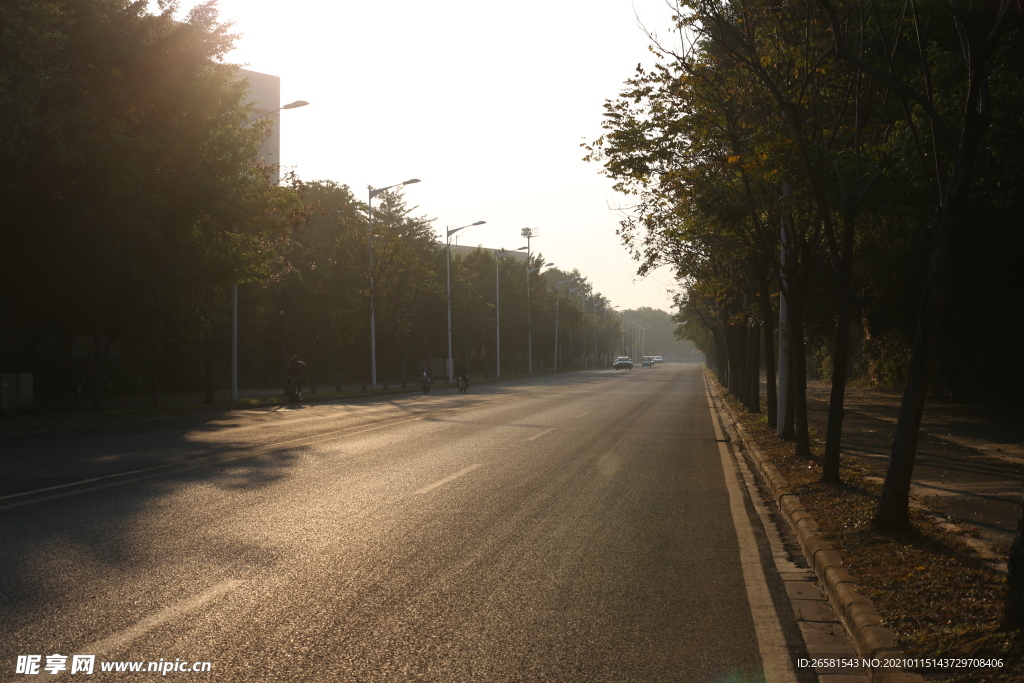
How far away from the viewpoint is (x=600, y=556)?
730 cm

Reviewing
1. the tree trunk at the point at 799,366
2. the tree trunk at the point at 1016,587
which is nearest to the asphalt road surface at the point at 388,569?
the tree trunk at the point at 1016,587

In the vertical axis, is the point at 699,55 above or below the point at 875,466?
above

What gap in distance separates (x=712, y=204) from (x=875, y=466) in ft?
14.7

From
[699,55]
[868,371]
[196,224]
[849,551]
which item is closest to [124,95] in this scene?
[196,224]

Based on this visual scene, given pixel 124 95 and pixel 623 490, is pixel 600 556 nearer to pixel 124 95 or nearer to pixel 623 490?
pixel 623 490

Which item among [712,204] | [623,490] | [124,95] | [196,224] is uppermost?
[124,95]

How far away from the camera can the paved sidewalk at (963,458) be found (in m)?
8.81

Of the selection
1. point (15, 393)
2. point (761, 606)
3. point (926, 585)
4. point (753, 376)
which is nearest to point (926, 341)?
→ point (926, 585)

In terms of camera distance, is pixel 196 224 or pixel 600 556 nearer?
pixel 600 556

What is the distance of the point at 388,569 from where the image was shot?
670cm

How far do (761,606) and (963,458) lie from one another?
30.7ft

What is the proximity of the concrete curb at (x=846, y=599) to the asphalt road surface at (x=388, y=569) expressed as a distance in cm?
36

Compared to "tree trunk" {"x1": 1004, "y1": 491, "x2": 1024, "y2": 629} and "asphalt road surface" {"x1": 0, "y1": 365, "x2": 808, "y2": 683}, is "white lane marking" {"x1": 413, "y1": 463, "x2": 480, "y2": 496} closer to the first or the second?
"asphalt road surface" {"x1": 0, "y1": 365, "x2": 808, "y2": 683}

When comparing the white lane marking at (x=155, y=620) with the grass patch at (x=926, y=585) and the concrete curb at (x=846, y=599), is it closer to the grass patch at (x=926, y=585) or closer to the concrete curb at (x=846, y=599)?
the concrete curb at (x=846, y=599)
